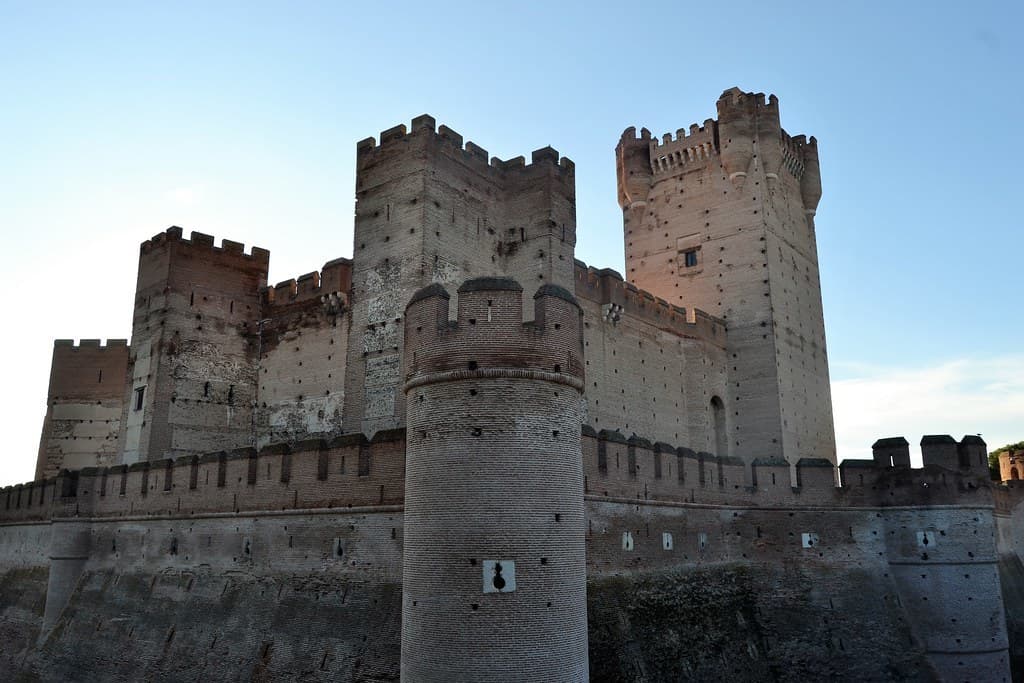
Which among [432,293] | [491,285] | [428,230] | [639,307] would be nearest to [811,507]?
[639,307]

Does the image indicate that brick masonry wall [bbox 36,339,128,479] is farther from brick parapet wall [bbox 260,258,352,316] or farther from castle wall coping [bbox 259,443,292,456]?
castle wall coping [bbox 259,443,292,456]

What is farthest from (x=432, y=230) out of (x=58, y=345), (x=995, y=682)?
(x=58, y=345)

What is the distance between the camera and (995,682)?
17.6m

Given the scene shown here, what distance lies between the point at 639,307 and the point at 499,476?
17636 millimetres

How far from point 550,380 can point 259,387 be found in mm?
16024

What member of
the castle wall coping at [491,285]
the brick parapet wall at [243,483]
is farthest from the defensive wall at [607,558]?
the castle wall coping at [491,285]

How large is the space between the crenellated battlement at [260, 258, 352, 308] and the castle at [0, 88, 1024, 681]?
3.8 inches

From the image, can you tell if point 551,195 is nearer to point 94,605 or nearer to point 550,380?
point 550,380

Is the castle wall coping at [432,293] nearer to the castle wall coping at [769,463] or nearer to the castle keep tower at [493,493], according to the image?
the castle keep tower at [493,493]

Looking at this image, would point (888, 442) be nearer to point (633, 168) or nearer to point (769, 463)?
point (769, 463)

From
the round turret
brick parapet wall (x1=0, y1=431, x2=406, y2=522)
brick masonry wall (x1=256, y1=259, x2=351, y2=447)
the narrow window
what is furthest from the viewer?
the round turret

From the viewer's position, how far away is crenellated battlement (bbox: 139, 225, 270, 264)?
2362cm

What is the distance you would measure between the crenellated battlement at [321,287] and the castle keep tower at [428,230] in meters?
1.91

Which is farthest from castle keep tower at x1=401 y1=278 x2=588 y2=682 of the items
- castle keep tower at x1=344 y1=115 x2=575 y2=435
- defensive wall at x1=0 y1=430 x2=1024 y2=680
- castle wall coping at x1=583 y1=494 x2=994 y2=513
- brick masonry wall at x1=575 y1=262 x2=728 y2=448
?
brick masonry wall at x1=575 y1=262 x2=728 y2=448
